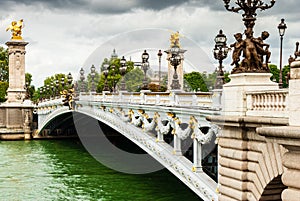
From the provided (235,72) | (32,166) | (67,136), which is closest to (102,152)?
(32,166)

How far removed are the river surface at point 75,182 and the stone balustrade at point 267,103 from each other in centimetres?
925

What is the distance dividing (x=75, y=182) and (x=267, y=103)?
667 inches

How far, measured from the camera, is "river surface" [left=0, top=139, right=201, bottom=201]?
73.6 ft

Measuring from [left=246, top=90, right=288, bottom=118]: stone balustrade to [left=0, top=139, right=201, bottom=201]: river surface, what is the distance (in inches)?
364

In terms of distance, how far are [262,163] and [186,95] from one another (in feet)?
21.9

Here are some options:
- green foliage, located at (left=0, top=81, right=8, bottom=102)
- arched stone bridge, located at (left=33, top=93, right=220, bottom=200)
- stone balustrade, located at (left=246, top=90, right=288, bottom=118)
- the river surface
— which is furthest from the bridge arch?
green foliage, located at (left=0, top=81, right=8, bottom=102)

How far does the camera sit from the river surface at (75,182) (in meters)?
22.4

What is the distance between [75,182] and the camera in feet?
86.7

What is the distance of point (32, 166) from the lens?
108 feet

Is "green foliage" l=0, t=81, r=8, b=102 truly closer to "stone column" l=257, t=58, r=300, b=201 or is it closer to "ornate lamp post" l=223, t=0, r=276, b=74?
"ornate lamp post" l=223, t=0, r=276, b=74

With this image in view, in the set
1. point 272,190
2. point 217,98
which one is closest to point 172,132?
point 217,98

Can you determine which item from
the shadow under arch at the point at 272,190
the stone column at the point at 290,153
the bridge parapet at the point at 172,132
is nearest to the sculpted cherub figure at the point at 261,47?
the bridge parapet at the point at 172,132

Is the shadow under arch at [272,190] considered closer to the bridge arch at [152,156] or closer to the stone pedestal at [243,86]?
the stone pedestal at [243,86]

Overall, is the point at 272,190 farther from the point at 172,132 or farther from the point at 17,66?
the point at 17,66
